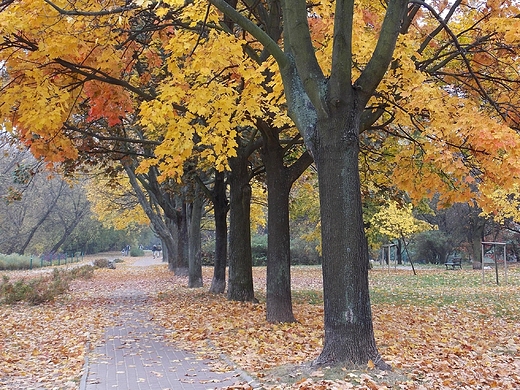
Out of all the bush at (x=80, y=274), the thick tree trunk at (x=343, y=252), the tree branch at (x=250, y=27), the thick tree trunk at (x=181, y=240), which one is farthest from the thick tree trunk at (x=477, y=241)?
the tree branch at (x=250, y=27)

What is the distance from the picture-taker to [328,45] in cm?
854

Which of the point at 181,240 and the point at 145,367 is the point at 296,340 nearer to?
the point at 145,367

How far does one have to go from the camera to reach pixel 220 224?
52.1ft

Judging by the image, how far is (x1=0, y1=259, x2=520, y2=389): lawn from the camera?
5.99 metres

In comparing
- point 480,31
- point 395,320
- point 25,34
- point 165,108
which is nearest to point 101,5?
point 25,34

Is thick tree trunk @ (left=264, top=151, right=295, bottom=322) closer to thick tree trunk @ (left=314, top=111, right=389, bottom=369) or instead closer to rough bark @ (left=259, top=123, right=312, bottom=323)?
rough bark @ (left=259, top=123, right=312, bottom=323)

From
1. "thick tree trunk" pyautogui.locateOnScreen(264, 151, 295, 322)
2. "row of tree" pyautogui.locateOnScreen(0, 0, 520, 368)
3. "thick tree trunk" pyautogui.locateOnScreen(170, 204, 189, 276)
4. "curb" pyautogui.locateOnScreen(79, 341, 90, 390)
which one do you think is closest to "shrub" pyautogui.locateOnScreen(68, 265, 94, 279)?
"thick tree trunk" pyautogui.locateOnScreen(170, 204, 189, 276)

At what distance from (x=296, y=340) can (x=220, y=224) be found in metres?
7.76

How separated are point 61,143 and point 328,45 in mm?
5655

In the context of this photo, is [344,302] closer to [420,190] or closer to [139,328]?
[420,190]

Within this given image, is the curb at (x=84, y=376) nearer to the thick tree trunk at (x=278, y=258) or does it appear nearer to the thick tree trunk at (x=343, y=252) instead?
the thick tree trunk at (x=343, y=252)

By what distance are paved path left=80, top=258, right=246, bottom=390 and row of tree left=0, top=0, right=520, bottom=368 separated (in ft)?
5.53

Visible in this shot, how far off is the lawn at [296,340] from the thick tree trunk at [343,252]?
0.32m

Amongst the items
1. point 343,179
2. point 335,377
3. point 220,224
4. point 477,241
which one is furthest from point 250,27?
point 477,241
